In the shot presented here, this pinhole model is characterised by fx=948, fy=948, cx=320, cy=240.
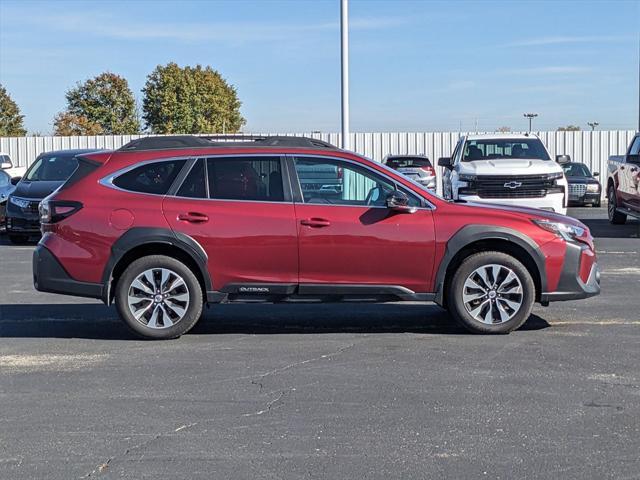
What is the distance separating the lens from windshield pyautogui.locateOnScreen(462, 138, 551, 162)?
17.3m

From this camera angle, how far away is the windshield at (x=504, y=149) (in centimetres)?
1728

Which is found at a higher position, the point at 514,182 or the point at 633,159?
the point at 633,159

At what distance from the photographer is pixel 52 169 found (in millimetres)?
18969

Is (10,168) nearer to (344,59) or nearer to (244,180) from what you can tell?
(344,59)

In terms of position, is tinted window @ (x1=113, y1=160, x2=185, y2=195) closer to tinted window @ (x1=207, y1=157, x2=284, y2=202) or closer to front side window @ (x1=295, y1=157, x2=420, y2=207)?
tinted window @ (x1=207, y1=157, x2=284, y2=202)

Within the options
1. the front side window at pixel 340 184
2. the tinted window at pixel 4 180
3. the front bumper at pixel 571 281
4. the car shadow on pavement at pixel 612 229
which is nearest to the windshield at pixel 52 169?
the tinted window at pixel 4 180

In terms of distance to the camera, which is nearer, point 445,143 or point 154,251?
point 154,251

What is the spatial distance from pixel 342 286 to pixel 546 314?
2488 millimetres

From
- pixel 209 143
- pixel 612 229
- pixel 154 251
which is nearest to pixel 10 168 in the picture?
pixel 612 229

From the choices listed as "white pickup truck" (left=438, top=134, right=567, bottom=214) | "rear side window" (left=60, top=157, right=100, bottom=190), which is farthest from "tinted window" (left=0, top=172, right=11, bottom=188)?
"rear side window" (left=60, top=157, right=100, bottom=190)

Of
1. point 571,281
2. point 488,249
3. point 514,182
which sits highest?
point 514,182

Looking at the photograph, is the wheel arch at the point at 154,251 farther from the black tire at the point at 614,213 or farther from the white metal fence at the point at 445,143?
the white metal fence at the point at 445,143

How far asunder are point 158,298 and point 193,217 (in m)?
0.78

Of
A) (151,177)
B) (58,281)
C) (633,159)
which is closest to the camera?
(58,281)
